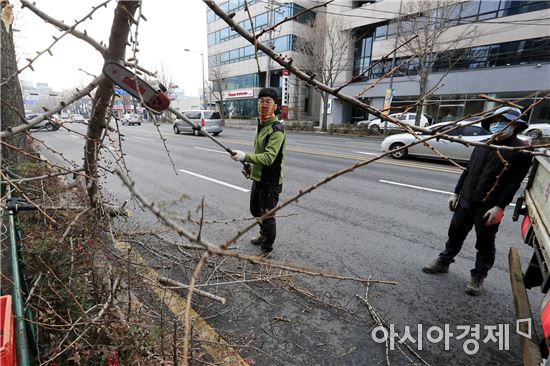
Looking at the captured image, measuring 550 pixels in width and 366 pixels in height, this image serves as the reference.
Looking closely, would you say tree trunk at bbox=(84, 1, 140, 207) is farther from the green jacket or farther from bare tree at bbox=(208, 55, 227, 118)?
bare tree at bbox=(208, 55, 227, 118)

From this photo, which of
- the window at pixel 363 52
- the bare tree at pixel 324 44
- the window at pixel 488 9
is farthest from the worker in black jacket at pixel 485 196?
the window at pixel 363 52

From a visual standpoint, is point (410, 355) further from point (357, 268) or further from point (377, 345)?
point (357, 268)

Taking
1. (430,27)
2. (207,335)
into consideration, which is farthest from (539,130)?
(207,335)

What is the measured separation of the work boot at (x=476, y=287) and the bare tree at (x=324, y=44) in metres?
21.1

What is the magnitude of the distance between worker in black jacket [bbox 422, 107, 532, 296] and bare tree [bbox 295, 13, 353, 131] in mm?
20661

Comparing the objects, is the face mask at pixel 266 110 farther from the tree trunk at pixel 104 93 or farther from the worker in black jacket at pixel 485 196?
the worker in black jacket at pixel 485 196

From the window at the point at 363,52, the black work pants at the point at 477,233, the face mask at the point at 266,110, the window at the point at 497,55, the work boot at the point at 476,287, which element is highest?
the window at the point at 363,52

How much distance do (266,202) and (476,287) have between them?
2316 millimetres

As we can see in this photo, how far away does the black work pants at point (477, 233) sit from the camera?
2.84m

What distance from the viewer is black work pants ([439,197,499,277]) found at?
9.32 feet

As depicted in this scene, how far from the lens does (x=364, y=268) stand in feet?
10.9

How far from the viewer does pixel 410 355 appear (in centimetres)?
217

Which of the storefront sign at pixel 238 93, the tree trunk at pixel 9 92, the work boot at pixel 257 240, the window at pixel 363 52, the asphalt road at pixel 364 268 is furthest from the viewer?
the storefront sign at pixel 238 93

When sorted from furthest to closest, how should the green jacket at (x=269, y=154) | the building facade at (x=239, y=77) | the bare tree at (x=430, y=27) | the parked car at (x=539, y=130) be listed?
1. the building facade at (x=239, y=77)
2. the bare tree at (x=430, y=27)
3. the parked car at (x=539, y=130)
4. the green jacket at (x=269, y=154)
